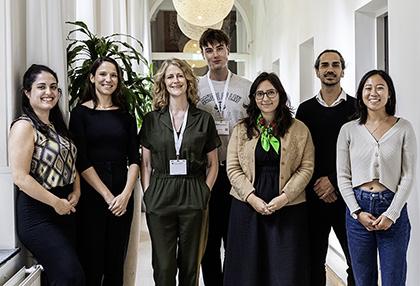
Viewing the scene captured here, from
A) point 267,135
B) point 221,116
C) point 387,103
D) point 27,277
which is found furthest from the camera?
point 221,116

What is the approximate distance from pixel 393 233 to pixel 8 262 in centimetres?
193

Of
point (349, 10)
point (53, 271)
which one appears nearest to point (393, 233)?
point (53, 271)

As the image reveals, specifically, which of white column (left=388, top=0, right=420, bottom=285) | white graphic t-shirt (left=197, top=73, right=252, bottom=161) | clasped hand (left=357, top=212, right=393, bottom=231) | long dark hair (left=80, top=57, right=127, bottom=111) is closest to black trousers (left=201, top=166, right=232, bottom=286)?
white graphic t-shirt (left=197, top=73, right=252, bottom=161)

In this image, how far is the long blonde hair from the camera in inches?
112

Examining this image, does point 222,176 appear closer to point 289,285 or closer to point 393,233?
point 289,285

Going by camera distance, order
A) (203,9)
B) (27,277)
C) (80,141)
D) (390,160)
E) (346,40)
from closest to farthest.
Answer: (27,277), (390,160), (80,141), (346,40), (203,9)

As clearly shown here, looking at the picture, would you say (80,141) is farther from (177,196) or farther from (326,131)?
(326,131)

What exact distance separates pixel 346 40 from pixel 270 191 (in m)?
2.14

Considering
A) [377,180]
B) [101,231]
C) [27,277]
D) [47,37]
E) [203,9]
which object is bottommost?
[27,277]

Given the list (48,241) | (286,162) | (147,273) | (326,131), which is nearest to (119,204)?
(48,241)

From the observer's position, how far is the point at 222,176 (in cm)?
306

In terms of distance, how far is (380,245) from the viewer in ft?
8.29

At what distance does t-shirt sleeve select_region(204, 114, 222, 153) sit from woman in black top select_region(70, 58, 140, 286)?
16.7 inches

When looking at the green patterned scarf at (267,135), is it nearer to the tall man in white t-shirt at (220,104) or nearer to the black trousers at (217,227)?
the tall man in white t-shirt at (220,104)
